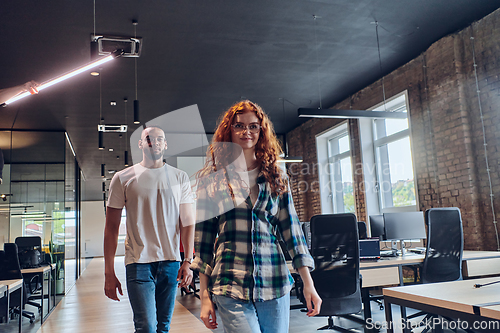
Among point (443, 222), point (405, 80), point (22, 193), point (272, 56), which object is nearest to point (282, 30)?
point (272, 56)

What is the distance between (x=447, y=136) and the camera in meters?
5.38

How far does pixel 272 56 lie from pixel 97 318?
13.5 feet

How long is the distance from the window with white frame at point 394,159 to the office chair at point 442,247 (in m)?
2.56

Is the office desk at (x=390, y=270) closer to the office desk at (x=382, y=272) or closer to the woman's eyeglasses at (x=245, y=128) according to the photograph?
the office desk at (x=382, y=272)

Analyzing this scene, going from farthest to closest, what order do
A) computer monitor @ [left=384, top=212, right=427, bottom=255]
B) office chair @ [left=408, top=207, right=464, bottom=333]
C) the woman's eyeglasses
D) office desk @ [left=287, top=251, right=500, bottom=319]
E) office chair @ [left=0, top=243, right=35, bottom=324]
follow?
1. office chair @ [left=0, top=243, right=35, bottom=324]
2. computer monitor @ [left=384, top=212, right=427, bottom=255]
3. office chair @ [left=408, top=207, right=464, bottom=333]
4. office desk @ [left=287, top=251, right=500, bottom=319]
5. the woman's eyeglasses

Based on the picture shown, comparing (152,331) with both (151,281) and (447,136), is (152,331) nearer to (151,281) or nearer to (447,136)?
(151,281)

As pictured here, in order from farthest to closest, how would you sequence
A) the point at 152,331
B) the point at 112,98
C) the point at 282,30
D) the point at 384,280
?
1. the point at 112,98
2. the point at 282,30
3. the point at 384,280
4. the point at 152,331

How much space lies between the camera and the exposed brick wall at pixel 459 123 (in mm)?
4816

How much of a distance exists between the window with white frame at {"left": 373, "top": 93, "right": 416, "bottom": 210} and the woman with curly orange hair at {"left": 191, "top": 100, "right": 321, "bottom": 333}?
5336 mm

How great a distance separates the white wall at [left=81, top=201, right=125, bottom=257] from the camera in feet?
69.1

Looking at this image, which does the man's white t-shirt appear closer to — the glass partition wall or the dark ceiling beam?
the dark ceiling beam

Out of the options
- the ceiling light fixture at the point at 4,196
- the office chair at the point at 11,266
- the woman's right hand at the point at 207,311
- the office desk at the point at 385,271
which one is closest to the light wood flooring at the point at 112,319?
the office chair at the point at 11,266

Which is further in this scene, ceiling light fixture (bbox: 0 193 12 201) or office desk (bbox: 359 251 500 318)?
ceiling light fixture (bbox: 0 193 12 201)

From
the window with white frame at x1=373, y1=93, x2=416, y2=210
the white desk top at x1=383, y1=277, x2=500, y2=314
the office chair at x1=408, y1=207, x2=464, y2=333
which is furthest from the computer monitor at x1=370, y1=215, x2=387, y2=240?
the white desk top at x1=383, y1=277, x2=500, y2=314
